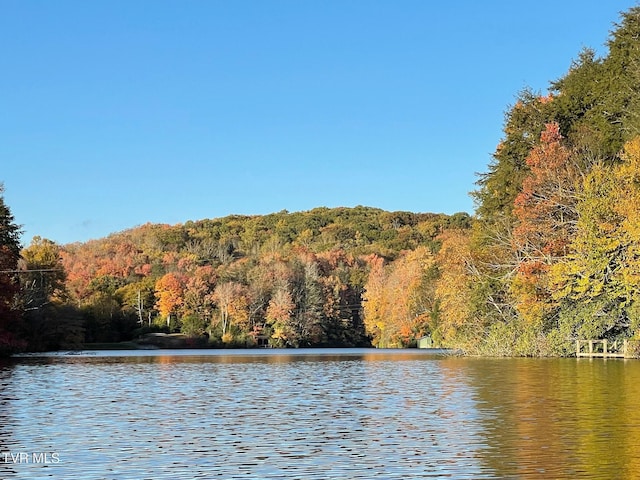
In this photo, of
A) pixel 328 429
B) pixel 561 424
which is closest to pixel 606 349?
pixel 561 424

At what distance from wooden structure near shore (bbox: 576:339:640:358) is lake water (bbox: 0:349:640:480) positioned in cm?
1436

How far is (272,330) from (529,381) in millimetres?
82407

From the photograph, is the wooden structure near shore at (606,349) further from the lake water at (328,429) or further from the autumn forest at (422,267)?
the lake water at (328,429)

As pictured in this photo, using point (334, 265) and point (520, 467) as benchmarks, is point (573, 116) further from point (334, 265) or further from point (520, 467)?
point (334, 265)

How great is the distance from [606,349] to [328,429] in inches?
1280

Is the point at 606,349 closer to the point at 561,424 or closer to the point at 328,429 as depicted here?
the point at 561,424

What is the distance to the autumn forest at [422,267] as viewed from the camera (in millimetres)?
47031

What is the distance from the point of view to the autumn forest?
47.0 meters

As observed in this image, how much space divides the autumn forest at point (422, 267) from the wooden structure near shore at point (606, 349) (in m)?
0.62

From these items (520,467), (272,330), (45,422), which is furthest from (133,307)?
(520,467)

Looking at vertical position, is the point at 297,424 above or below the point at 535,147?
below

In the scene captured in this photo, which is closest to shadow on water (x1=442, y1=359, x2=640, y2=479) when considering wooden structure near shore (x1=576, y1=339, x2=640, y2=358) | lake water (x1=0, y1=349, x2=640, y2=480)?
lake water (x1=0, y1=349, x2=640, y2=480)

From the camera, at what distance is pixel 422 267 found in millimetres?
95188

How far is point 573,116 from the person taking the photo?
54.2 meters
